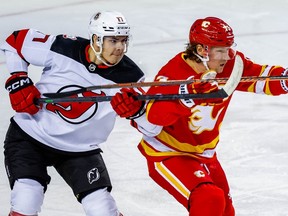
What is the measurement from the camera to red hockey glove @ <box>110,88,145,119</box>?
3.66 m

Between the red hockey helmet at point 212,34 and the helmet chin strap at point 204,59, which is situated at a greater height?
the red hockey helmet at point 212,34

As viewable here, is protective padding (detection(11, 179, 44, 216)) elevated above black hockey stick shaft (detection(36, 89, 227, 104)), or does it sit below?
below

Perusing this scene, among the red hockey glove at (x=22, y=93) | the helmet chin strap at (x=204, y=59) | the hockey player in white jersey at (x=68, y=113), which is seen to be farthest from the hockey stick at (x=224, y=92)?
the red hockey glove at (x=22, y=93)

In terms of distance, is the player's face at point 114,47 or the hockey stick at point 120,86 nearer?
the hockey stick at point 120,86

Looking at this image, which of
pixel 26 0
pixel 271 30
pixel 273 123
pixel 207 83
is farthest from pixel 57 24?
pixel 207 83

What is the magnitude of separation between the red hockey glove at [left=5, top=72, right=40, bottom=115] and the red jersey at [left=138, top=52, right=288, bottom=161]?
0.48m

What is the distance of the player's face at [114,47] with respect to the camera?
3887 millimetres

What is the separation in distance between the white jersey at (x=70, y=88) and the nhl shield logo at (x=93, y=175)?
0.11 metres

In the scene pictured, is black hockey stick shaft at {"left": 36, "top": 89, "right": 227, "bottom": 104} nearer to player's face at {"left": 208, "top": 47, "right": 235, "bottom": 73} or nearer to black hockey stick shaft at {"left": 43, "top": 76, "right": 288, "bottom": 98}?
black hockey stick shaft at {"left": 43, "top": 76, "right": 288, "bottom": 98}

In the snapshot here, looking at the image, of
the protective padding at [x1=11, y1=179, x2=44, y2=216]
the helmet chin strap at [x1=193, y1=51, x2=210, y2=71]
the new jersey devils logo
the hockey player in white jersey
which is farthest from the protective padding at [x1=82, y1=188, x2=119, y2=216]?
the helmet chin strap at [x1=193, y1=51, x2=210, y2=71]

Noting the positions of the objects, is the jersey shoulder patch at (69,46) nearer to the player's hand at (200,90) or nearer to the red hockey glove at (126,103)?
the red hockey glove at (126,103)

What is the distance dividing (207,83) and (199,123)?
299mm

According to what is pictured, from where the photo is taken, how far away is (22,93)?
3.94 m

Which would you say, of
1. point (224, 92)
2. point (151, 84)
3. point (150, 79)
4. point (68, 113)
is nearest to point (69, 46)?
point (68, 113)
